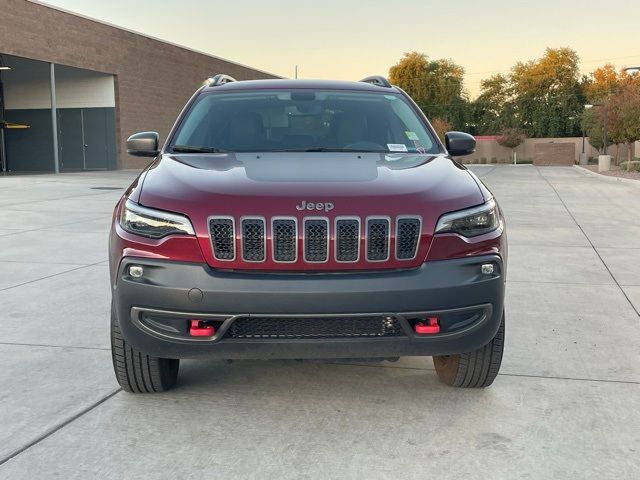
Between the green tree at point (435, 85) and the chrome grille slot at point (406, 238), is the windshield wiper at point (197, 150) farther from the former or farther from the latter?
the green tree at point (435, 85)

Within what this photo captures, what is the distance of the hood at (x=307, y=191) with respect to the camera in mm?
3154

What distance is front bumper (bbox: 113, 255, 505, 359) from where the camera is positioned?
3.03 m

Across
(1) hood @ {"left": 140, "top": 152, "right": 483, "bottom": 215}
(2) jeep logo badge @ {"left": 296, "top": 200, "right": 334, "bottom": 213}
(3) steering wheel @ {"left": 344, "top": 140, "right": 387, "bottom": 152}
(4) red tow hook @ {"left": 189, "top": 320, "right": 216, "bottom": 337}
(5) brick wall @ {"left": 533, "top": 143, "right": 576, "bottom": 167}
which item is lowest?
(5) brick wall @ {"left": 533, "top": 143, "right": 576, "bottom": 167}

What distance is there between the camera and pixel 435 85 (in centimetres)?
7931

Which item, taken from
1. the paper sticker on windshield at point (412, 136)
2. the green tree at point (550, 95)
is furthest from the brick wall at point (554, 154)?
the paper sticker on windshield at point (412, 136)

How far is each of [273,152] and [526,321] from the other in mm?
2482

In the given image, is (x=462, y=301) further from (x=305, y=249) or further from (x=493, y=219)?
(x=305, y=249)

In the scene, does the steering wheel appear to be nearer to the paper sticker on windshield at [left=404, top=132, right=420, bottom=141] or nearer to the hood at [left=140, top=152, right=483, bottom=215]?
the paper sticker on windshield at [left=404, top=132, right=420, bottom=141]

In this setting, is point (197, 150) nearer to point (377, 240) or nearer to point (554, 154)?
point (377, 240)

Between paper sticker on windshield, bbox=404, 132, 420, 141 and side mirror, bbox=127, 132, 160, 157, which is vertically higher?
paper sticker on windshield, bbox=404, 132, 420, 141

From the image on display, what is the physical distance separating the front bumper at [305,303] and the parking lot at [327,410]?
0.40 m

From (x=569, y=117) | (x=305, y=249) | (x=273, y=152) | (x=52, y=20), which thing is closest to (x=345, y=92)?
(x=273, y=152)

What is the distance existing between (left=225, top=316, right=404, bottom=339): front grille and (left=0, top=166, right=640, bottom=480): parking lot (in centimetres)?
49

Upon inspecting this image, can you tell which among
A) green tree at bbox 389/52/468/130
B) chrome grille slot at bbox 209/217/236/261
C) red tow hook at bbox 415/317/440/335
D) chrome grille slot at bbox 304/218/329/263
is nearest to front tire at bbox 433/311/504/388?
red tow hook at bbox 415/317/440/335
